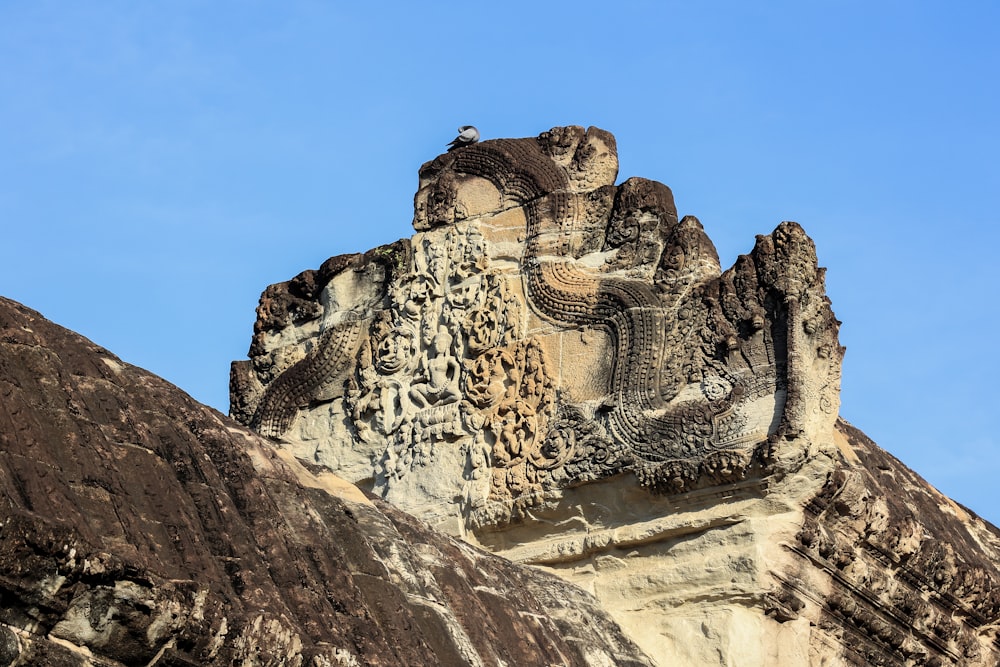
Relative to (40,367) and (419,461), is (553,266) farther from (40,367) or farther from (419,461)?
(40,367)

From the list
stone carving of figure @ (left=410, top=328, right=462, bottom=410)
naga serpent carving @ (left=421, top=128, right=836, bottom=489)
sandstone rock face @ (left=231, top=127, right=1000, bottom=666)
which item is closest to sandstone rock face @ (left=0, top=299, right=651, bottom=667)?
sandstone rock face @ (left=231, top=127, right=1000, bottom=666)

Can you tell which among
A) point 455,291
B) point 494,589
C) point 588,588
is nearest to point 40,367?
point 494,589

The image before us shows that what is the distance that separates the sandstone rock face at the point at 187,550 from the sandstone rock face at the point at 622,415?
183 cm

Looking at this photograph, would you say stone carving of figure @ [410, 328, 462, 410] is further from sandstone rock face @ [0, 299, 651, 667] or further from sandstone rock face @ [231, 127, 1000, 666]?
sandstone rock face @ [0, 299, 651, 667]

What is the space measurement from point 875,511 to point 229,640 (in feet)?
19.1

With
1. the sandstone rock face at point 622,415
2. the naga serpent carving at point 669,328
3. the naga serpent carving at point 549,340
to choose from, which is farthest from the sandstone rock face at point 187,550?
the naga serpent carving at point 549,340

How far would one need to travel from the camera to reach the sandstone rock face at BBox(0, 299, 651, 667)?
560 cm

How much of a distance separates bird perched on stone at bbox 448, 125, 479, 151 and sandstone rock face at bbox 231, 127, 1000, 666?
0.41ft

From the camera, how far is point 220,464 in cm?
732

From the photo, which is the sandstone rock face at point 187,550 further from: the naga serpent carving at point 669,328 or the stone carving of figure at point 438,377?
the stone carving of figure at point 438,377

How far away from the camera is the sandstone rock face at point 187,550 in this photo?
5602mm

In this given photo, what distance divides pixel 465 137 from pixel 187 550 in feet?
23.0

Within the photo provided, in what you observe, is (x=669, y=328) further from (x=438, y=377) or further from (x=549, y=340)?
(x=438, y=377)

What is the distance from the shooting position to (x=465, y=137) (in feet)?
42.7
